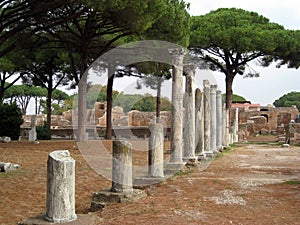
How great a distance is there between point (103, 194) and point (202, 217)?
1.82 meters

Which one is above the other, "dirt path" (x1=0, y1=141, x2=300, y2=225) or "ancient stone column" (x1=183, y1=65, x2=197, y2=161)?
"ancient stone column" (x1=183, y1=65, x2=197, y2=161)

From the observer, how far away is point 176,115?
10258 millimetres

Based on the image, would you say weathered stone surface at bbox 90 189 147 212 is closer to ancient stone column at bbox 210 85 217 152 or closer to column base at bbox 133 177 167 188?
column base at bbox 133 177 167 188

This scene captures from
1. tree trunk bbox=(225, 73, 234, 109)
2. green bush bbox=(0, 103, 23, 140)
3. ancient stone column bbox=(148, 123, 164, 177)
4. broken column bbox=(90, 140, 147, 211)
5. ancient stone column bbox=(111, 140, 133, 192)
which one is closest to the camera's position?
broken column bbox=(90, 140, 147, 211)

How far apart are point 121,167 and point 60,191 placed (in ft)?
5.85

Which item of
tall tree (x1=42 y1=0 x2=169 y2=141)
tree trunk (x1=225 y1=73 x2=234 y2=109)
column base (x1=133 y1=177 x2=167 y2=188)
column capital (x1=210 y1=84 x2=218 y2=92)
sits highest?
tall tree (x1=42 y1=0 x2=169 y2=141)

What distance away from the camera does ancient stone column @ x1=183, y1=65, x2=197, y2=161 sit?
11.8 meters

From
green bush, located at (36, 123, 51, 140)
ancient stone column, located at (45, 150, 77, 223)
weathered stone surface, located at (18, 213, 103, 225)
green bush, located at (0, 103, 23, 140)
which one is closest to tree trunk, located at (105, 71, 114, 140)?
green bush, located at (36, 123, 51, 140)

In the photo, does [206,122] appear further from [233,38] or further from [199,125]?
[233,38]

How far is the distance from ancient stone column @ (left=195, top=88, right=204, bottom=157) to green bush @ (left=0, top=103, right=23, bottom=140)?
1158 centimetres

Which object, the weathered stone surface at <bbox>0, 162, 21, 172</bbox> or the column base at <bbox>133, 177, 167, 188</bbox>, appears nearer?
the column base at <bbox>133, 177, 167, 188</bbox>

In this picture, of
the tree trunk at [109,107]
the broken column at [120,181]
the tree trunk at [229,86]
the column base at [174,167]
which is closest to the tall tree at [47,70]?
the tree trunk at [109,107]

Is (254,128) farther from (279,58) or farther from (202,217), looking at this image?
(202,217)

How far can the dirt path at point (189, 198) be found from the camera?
5.51 meters
